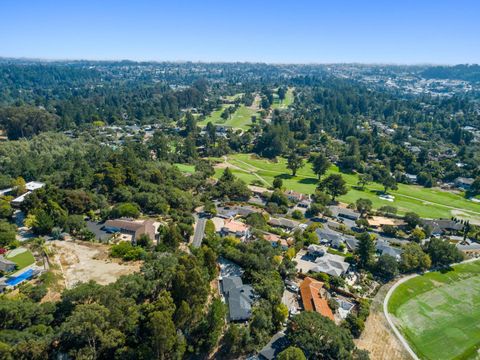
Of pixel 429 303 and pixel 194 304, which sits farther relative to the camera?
pixel 429 303

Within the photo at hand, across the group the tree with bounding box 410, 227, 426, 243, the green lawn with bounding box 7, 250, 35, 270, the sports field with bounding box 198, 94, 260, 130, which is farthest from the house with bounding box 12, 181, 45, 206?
the sports field with bounding box 198, 94, 260, 130

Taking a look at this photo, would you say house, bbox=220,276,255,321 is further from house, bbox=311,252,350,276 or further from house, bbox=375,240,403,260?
house, bbox=375,240,403,260

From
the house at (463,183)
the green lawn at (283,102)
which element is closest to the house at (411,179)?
the house at (463,183)

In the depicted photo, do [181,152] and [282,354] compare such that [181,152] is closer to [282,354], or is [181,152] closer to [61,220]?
[61,220]

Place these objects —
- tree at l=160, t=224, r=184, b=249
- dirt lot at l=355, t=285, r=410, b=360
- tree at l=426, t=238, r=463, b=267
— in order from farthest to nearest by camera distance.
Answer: tree at l=426, t=238, r=463, b=267 < tree at l=160, t=224, r=184, b=249 < dirt lot at l=355, t=285, r=410, b=360

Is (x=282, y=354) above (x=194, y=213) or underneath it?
above

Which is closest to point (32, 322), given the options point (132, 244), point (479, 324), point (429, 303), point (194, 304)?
point (194, 304)
